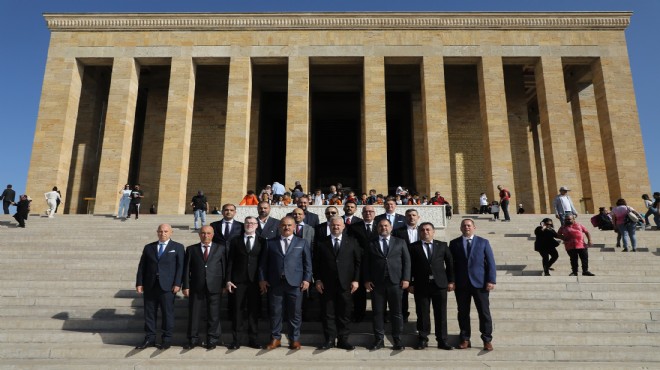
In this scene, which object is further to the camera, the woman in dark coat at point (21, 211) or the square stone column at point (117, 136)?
the square stone column at point (117, 136)

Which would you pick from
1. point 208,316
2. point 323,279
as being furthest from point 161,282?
point 323,279

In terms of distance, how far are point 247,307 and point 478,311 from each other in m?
2.72

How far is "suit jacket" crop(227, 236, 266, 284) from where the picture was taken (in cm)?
534

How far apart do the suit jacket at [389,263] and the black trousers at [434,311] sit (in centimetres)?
30

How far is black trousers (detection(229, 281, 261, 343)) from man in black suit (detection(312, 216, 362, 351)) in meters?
0.77

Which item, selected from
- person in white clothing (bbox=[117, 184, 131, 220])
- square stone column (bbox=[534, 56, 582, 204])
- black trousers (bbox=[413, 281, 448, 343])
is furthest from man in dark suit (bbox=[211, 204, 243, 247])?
square stone column (bbox=[534, 56, 582, 204])

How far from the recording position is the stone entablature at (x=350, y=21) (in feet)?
62.9

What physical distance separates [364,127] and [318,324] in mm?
13692

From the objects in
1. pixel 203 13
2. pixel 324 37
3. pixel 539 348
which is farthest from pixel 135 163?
pixel 539 348

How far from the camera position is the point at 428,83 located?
739 inches

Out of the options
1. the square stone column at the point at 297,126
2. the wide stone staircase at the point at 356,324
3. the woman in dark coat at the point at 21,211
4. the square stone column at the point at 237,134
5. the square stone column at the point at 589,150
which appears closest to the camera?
the wide stone staircase at the point at 356,324

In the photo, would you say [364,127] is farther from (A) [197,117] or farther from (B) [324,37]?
(A) [197,117]

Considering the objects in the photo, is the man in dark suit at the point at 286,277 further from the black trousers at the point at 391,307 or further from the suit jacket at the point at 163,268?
the suit jacket at the point at 163,268

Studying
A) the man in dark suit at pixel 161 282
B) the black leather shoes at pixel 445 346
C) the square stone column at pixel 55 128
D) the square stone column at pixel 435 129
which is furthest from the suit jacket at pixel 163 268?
the square stone column at pixel 55 128
